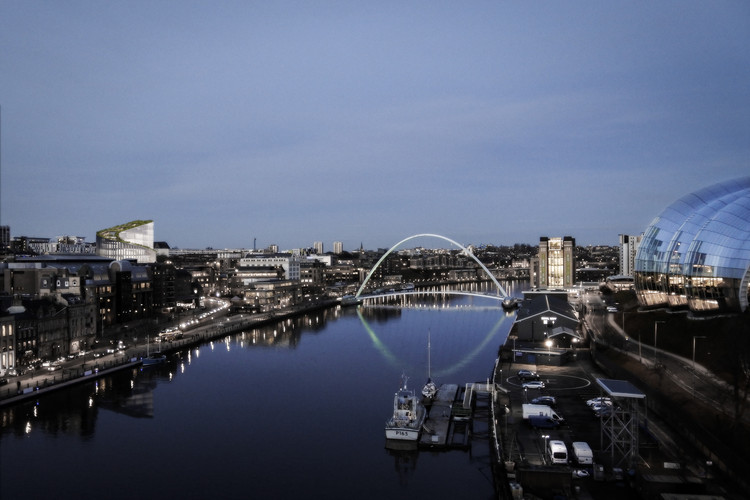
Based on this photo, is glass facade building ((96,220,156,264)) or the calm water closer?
the calm water

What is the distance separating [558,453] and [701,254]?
1324 centimetres

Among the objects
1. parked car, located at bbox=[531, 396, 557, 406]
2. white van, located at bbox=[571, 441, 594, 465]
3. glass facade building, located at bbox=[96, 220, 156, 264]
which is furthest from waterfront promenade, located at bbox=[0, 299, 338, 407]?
glass facade building, located at bbox=[96, 220, 156, 264]

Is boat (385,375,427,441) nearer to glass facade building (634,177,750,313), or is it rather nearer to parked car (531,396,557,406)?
parked car (531,396,557,406)

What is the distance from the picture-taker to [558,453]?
11.3 meters

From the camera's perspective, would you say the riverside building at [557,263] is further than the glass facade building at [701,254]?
Yes

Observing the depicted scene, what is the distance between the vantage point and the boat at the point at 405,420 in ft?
46.6

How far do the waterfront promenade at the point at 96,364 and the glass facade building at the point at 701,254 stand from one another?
21.0 meters

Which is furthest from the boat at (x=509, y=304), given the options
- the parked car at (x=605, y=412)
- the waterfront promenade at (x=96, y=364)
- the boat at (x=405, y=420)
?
the parked car at (x=605, y=412)

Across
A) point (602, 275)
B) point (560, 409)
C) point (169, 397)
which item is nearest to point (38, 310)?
point (169, 397)

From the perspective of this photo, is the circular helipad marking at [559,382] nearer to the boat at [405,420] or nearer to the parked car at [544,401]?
the parked car at [544,401]

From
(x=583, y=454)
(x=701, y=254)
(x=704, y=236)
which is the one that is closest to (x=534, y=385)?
(x=583, y=454)

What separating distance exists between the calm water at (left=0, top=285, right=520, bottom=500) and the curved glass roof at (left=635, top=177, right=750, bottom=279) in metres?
8.29

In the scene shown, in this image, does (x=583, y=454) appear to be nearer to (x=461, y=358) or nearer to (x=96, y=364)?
(x=461, y=358)

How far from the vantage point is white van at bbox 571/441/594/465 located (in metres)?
11.3
